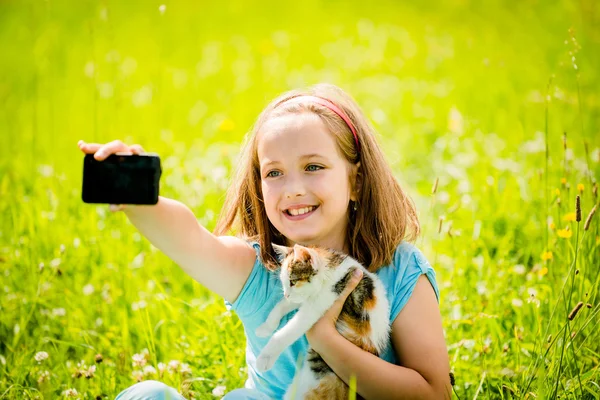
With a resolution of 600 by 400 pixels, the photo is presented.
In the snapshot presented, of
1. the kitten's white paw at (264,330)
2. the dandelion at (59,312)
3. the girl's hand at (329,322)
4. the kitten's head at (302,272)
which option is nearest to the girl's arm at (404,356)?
the girl's hand at (329,322)

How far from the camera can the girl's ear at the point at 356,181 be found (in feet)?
7.77

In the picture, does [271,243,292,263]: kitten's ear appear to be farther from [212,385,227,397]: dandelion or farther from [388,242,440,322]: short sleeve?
[212,385,227,397]: dandelion

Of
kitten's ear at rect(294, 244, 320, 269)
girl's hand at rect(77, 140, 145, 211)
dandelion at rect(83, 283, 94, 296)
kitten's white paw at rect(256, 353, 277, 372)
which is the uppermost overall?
girl's hand at rect(77, 140, 145, 211)

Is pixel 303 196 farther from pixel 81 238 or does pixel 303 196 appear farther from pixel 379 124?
pixel 379 124

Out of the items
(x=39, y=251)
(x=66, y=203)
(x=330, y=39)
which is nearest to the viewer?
(x=39, y=251)

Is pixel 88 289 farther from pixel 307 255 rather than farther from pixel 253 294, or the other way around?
pixel 307 255

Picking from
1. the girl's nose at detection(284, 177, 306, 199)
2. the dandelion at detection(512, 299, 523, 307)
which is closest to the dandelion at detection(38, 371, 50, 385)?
the girl's nose at detection(284, 177, 306, 199)

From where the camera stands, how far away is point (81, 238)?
3459mm

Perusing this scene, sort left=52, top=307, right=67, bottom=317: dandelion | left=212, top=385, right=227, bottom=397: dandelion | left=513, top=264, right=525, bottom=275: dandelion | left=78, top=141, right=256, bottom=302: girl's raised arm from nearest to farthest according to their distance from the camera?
1. left=78, top=141, right=256, bottom=302: girl's raised arm
2. left=212, top=385, right=227, bottom=397: dandelion
3. left=52, top=307, right=67, bottom=317: dandelion
4. left=513, top=264, right=525, bottom=275: dandelion

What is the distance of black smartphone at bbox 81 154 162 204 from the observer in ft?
5.39

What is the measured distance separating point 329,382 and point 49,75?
19.0 feet

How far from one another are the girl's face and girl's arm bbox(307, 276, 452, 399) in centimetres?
30

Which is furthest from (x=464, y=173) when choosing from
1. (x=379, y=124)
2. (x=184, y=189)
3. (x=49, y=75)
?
(x=49, y=75)

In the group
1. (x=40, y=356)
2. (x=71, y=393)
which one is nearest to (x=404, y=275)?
(x=71, y=393)
